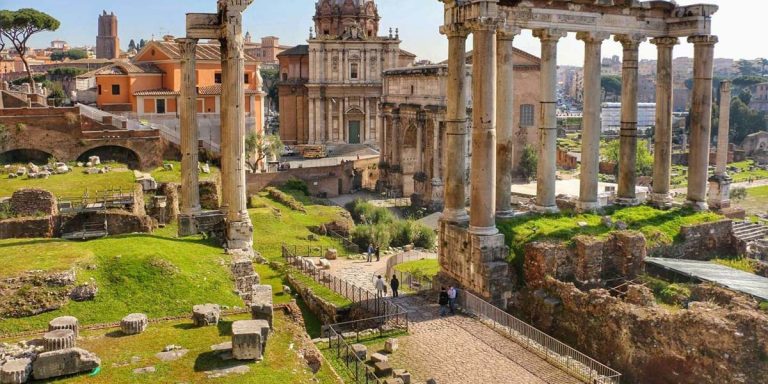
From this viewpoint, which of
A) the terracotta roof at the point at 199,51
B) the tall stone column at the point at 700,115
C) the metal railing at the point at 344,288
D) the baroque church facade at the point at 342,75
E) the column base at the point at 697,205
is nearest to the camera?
the metal railing at the point at 344,288

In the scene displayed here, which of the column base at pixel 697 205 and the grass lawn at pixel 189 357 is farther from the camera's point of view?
the column base at pixel 697 205

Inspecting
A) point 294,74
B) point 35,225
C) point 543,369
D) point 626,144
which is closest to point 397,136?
point 294,74

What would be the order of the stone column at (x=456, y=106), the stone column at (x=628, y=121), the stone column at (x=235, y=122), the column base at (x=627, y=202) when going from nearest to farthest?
the stone column at (x=456, y=106) < the stone column at (x=235, y=122) < the stone column at (x=628, y=121) < the column base at (x=627, y=202)

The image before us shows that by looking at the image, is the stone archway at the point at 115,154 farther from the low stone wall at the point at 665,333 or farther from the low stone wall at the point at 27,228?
the low stone wall at the point at 665,333

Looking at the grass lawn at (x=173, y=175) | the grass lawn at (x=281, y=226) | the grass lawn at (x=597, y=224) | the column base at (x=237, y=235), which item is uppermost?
the grass lawn at (x=173, y=175)

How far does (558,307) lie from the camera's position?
60.6 feet

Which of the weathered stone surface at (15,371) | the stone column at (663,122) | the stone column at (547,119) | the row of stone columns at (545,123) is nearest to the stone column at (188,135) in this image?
the row of stone columns at (545,123)

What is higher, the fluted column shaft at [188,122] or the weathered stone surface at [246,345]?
the fluted column shaft at [188,122]

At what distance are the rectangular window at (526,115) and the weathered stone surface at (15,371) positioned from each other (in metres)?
49.1

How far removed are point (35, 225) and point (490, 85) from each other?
14.1 meters

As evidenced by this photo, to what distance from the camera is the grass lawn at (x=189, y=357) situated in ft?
41.6

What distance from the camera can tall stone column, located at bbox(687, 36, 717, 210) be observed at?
24.0m

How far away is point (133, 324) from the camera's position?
49.9ft

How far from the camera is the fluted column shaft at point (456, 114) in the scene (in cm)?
2023
